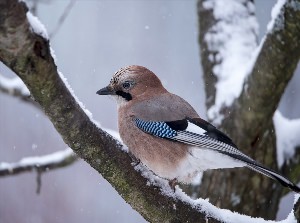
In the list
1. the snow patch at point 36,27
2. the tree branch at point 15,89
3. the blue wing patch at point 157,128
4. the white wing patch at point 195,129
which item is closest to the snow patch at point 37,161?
the tree branch at point 15,89

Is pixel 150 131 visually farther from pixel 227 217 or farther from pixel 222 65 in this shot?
pixel 222 65

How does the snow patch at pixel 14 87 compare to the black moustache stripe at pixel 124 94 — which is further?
the snow patch at pixel 14 87

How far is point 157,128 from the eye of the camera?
3.29 m

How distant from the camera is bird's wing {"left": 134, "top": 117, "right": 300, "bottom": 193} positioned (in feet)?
10.2

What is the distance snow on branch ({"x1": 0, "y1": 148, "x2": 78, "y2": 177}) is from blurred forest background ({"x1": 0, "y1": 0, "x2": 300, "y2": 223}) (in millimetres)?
3379

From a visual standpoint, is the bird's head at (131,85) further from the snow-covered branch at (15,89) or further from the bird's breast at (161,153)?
the snow-covered branch at (15,89)

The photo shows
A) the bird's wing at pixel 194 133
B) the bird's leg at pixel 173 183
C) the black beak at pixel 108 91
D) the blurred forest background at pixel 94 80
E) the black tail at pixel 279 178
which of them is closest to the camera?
the black tail at pixel 279 178

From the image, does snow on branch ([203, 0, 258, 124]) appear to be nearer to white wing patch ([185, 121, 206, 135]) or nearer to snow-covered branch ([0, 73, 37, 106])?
white wing patch ([185, 121, 206, 135])

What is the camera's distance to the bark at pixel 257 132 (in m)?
3.98

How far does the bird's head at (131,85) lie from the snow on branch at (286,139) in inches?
47.0

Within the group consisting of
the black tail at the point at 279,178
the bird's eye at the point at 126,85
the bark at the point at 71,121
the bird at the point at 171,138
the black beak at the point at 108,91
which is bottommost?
the bark at the point at 71,121

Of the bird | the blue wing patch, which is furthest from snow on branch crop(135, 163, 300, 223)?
the blue wing patch

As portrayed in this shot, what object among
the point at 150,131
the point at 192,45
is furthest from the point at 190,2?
the point at 150,131

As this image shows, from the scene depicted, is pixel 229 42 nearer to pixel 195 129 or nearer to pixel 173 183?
pixel 195 129
